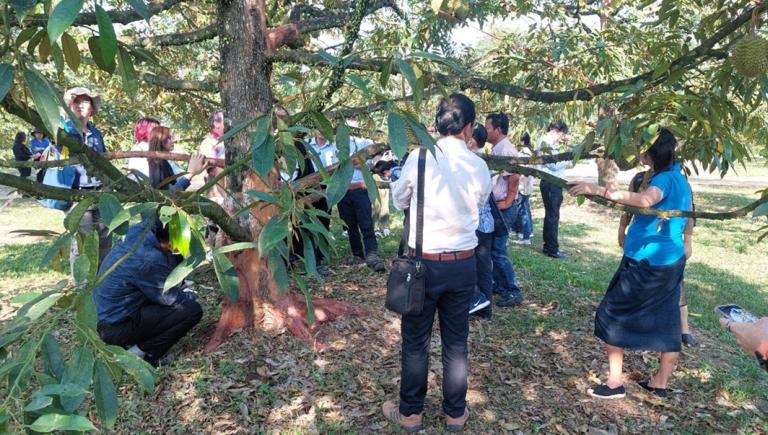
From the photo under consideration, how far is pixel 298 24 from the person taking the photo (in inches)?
143

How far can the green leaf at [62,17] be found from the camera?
0.98m

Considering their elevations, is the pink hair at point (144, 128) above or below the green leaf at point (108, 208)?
above

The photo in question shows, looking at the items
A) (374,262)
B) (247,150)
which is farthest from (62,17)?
(374,262)

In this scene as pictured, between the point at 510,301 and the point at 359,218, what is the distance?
1855 mm

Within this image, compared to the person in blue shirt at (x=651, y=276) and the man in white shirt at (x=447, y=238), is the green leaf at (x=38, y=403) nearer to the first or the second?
the man in white shirt at (x=447, y=238)

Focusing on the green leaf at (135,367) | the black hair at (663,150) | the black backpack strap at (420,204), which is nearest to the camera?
the green leaf at (135,367)

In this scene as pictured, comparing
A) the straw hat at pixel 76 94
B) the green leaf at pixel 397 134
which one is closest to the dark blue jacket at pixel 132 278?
the straw hat at pixel 76 94

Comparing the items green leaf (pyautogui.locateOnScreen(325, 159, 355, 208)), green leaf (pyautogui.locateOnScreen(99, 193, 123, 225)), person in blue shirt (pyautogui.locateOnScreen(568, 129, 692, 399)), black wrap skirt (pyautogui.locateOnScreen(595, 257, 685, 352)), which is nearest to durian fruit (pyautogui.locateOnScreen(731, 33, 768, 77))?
person in blue shirt (pyautogui.locateOnScreen(568, 129, 692, 399))

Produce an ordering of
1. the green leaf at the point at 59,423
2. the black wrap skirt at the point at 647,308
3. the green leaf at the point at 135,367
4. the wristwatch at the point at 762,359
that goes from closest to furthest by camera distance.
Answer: the green leaf at the point at 59,423, the green leaf at the point at 135,367, the wristwatch at the point at 762,359, the black wrap skirt at the point at 647,308

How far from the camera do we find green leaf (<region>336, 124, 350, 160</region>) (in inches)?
57.8

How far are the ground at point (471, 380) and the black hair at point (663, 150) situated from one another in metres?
1.41

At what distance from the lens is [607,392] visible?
10.8ft

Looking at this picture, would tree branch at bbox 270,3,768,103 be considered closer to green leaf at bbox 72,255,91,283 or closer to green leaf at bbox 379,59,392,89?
green leaf at bbox 379,59,392,89

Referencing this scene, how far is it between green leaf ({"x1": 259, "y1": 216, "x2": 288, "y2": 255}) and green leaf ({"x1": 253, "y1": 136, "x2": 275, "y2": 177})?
140 millimetres
